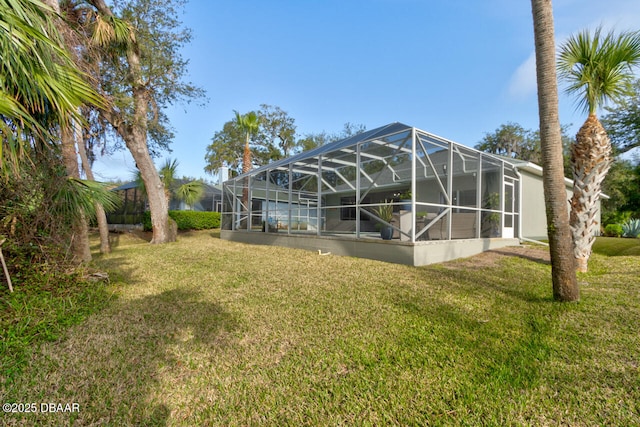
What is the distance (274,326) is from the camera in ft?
9.68

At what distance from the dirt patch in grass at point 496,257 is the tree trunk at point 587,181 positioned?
3.43 feet

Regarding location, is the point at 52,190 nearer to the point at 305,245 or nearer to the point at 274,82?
the point at 305,245

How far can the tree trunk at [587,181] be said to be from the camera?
17.2 ft

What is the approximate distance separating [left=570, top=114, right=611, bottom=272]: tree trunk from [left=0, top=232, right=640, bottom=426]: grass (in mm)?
1113

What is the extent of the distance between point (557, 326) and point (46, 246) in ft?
19.8

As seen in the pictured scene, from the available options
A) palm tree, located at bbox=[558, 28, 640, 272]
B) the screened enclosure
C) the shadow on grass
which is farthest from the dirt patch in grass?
the shadow on grass

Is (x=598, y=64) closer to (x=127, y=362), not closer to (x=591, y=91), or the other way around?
(x=591, y=91)

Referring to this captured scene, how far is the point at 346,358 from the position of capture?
230cm

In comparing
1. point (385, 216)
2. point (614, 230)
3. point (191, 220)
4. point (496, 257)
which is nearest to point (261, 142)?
point (191, 220)

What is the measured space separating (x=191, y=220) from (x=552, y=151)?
17.1 meters

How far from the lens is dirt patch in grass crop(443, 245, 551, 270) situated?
239 inches

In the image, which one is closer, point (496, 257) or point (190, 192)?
point (496, 257)

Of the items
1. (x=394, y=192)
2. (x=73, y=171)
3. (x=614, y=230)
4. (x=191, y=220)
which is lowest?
(x=614, y=230)

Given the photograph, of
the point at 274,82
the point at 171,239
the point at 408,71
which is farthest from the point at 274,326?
the point at 274,82
